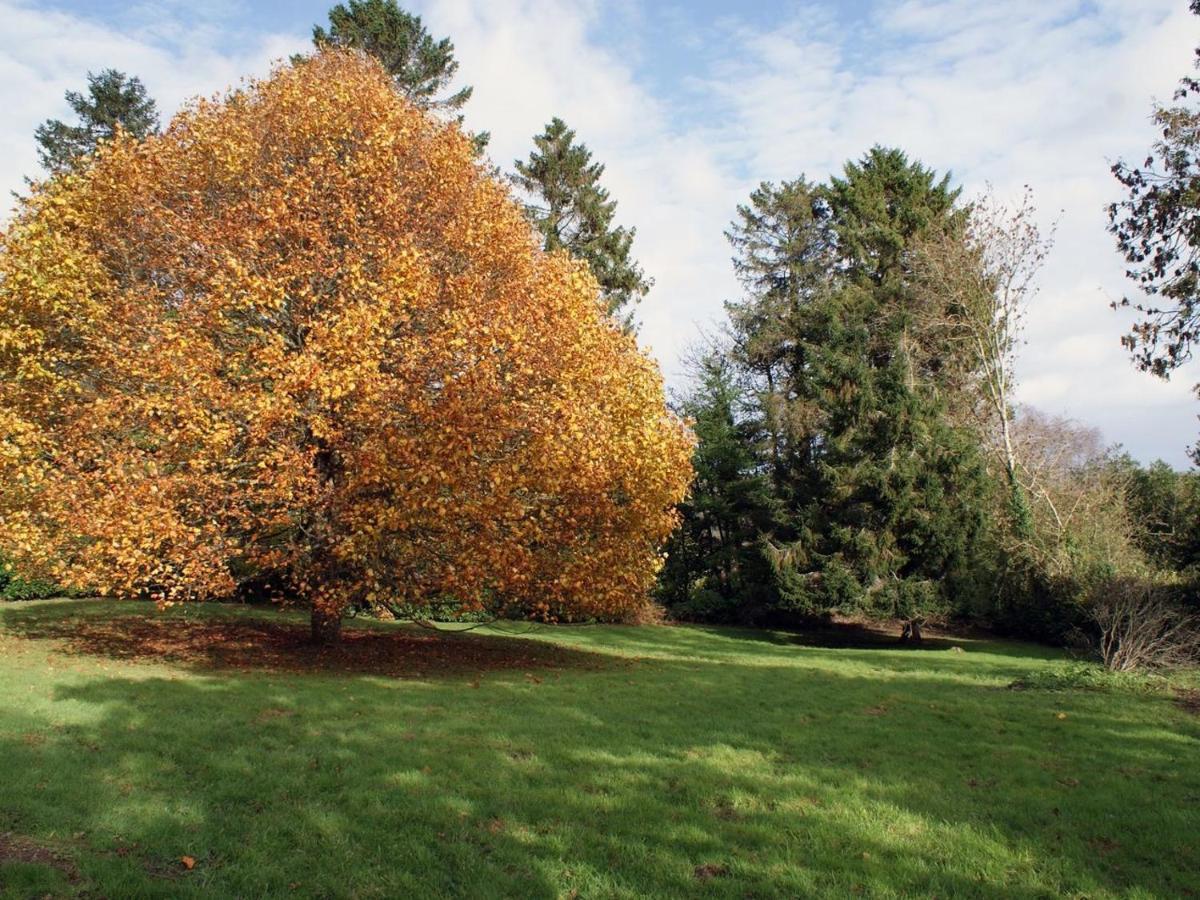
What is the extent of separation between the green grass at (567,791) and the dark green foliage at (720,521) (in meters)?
20.9

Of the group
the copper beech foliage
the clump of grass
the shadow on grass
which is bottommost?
the shadow on grass

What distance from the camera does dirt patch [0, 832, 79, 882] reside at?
477 cm

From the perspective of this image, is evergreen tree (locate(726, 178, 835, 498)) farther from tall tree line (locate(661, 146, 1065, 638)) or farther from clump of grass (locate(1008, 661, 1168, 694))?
clump of grass (locate(1008, 661, 1168, 694))

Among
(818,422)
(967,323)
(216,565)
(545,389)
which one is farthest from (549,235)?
(216,565)

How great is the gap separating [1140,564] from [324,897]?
91.2 ft

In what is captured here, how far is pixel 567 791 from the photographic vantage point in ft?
22.3


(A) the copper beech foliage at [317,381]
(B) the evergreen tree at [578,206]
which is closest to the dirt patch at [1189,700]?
(A) the copper beech foliage at [317,381]

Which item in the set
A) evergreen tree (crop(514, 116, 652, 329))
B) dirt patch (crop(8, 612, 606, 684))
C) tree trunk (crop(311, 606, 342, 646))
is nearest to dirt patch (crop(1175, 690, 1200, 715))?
dirt patch (crop(8, 612, 606, 684))

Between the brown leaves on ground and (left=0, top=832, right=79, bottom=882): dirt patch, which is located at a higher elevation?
(left=0, top=832, right=79, bottom=882): dirt patch

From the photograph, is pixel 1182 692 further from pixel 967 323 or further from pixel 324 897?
pixel 967 323

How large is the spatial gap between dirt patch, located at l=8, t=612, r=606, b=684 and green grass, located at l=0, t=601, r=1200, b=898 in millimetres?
1658

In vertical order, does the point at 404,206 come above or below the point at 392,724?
above

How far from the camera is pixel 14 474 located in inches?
544

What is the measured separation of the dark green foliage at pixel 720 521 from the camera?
109 feet
